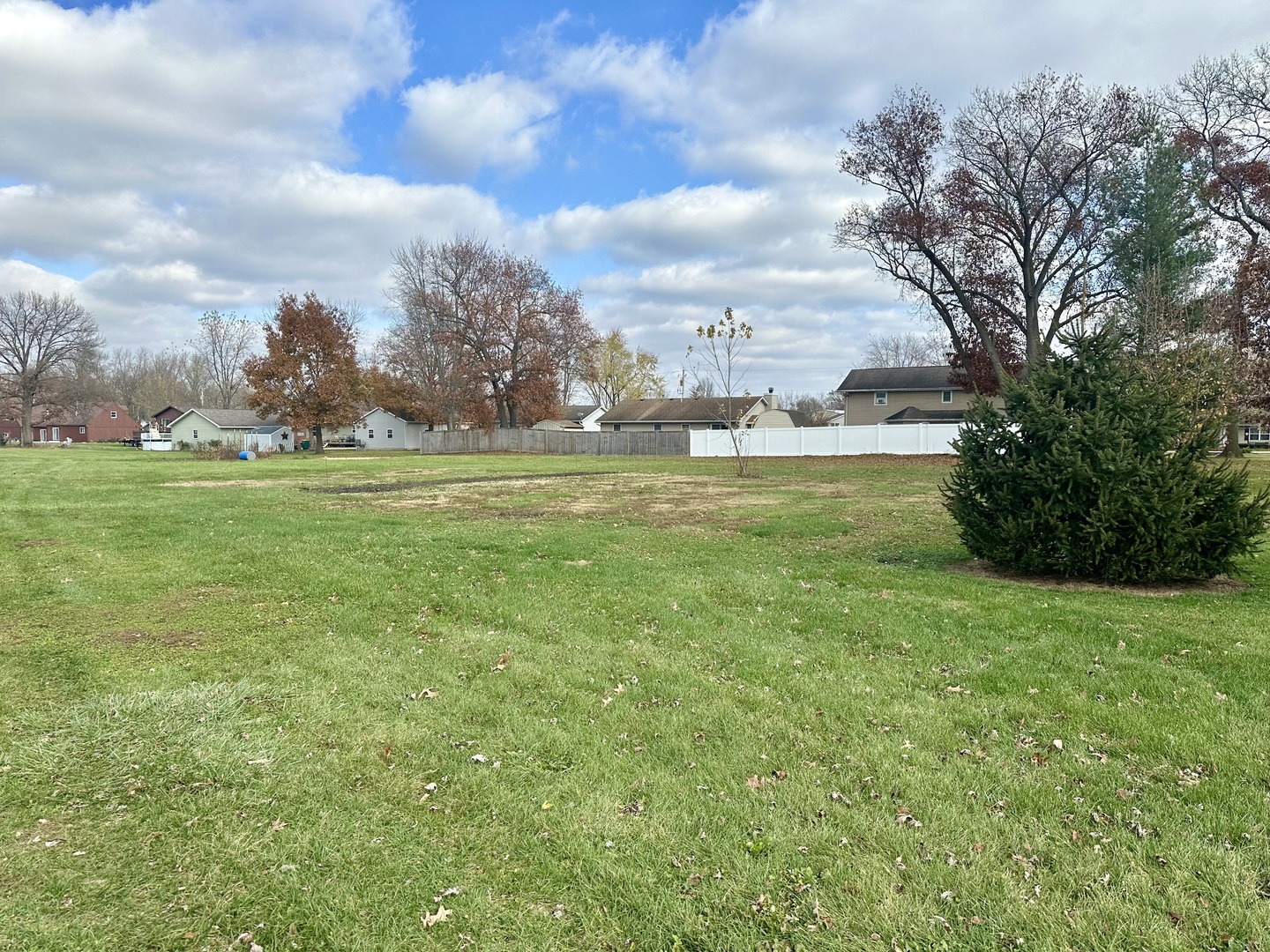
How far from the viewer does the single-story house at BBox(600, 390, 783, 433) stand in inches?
1967

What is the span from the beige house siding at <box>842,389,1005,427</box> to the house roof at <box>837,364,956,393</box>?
0.38 meters

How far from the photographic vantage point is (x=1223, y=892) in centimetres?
241

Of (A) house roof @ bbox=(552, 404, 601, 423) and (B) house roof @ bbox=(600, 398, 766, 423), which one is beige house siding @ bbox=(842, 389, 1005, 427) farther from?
(A) house roof @ bbox=(552, 404, 601, 423)

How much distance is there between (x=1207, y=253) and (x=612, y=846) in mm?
33159

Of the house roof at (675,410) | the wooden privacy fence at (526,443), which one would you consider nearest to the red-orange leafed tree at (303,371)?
the wooden privacy fence at (526,443)

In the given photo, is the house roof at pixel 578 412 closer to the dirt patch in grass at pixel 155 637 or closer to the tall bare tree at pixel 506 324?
the tall bare tree at pixel 506 324

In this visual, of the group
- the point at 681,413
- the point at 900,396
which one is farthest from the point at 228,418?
the point at 900,396

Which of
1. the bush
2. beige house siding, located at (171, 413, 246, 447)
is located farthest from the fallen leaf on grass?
beige house siding, located at (171, 413, 246, 447)

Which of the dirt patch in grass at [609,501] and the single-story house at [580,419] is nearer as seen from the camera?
the dirt patch in grass at [609,501]

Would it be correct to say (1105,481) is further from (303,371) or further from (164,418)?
(164,418)

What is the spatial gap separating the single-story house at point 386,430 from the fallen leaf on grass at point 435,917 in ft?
198

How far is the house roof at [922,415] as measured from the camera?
4072 cm

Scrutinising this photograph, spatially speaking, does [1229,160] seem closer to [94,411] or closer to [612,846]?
[612,846]

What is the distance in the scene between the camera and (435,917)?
2.39 metres
